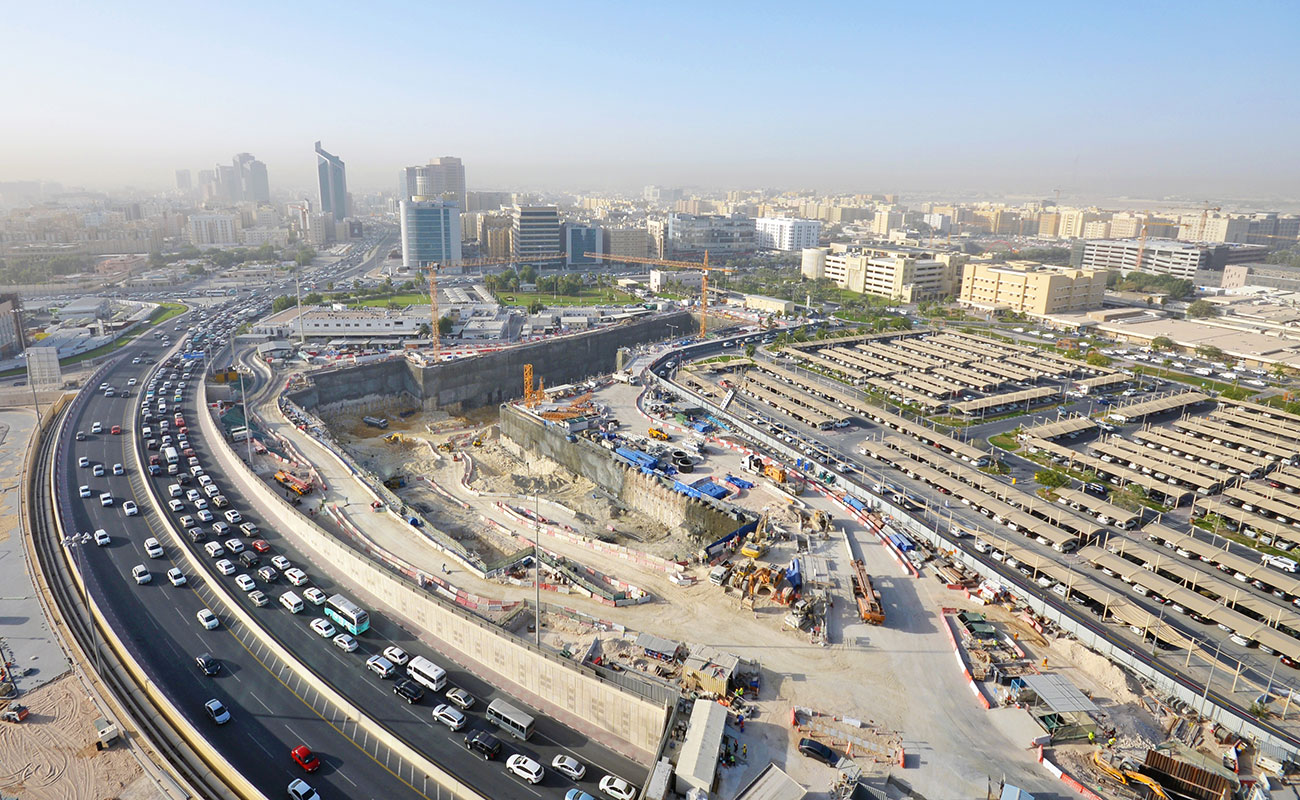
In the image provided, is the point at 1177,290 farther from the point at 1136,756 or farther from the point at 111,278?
the point at 111,278

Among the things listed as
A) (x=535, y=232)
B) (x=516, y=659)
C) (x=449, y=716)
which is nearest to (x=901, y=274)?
(x=535, y=232)

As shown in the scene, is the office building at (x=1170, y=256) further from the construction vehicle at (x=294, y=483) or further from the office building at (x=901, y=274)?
the construction vehicle at (x=294, y=483)

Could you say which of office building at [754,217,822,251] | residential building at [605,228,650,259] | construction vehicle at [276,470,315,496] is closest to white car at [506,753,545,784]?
construction vehicle at [276,470,315,496]

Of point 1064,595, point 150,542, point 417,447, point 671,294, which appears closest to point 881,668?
point 1064,595

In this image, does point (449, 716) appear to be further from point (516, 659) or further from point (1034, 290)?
point (1034, 290)

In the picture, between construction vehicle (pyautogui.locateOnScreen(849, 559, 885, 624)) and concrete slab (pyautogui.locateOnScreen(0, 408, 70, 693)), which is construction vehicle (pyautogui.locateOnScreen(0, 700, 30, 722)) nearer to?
concrete slab (pyautogui.locateOnScreen(0, 408, 70, 693))
